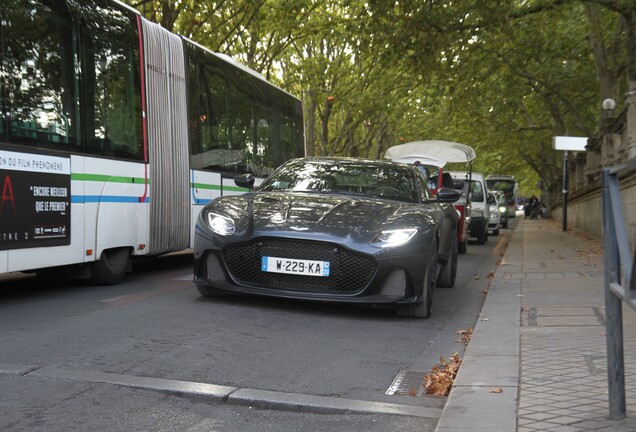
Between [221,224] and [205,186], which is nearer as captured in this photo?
[221,224]

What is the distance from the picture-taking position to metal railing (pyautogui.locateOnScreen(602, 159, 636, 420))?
3.25 metres

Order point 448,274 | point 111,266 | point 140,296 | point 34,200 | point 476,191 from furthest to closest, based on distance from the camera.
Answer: point 476,191, point 448,274, point 111,266, point 140,296, point 34,200

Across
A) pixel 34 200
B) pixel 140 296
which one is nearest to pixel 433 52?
pixel 140 296

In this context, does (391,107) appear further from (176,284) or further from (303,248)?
(303,248)

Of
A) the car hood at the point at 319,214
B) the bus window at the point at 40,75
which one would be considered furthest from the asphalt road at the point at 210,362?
the bus window at the point at 40,75

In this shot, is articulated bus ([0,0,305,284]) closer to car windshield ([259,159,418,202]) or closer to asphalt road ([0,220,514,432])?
asphalt road ([0,220,514,432])

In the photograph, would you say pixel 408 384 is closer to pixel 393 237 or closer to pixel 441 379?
pixel 441 379

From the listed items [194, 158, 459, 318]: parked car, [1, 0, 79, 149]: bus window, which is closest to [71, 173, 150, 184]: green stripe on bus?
[1, 0, 79, 149]: bus window

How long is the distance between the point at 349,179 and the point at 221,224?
1.86 metres

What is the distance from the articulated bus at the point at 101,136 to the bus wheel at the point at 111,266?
0.05 ft

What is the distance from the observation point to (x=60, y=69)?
25.6 feet

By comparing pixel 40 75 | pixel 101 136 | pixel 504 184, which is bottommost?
pixel 504 184

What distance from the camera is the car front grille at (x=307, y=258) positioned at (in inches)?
263

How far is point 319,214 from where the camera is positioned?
278 inches
